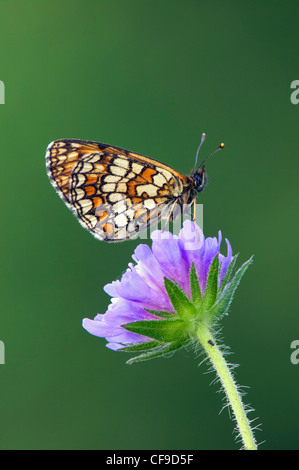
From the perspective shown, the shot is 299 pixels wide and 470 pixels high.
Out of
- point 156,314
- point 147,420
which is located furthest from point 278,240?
point 156,314

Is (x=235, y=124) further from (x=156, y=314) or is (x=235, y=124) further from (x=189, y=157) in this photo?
(x=156, y=314)

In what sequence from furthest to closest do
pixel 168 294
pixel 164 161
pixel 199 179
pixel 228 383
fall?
1. pixel 164 161
2. pixel 199 179
3. pixel 168 294
4. pixel 228 383

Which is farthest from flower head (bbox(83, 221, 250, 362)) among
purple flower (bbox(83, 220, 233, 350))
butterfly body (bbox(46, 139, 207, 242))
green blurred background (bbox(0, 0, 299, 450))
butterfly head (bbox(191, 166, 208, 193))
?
green blurred background (bbox(0, 0, 299, 450))

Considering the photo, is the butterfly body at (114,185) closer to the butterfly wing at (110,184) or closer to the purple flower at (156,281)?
the butterfly wing at (110,184)

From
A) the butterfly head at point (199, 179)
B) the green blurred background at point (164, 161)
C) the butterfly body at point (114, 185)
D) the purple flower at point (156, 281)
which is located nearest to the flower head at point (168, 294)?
the purple flower at point (156, 281)

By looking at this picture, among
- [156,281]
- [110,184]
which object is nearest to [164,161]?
[110,184]

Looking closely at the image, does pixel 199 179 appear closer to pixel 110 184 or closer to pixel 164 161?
pixel 110 184
